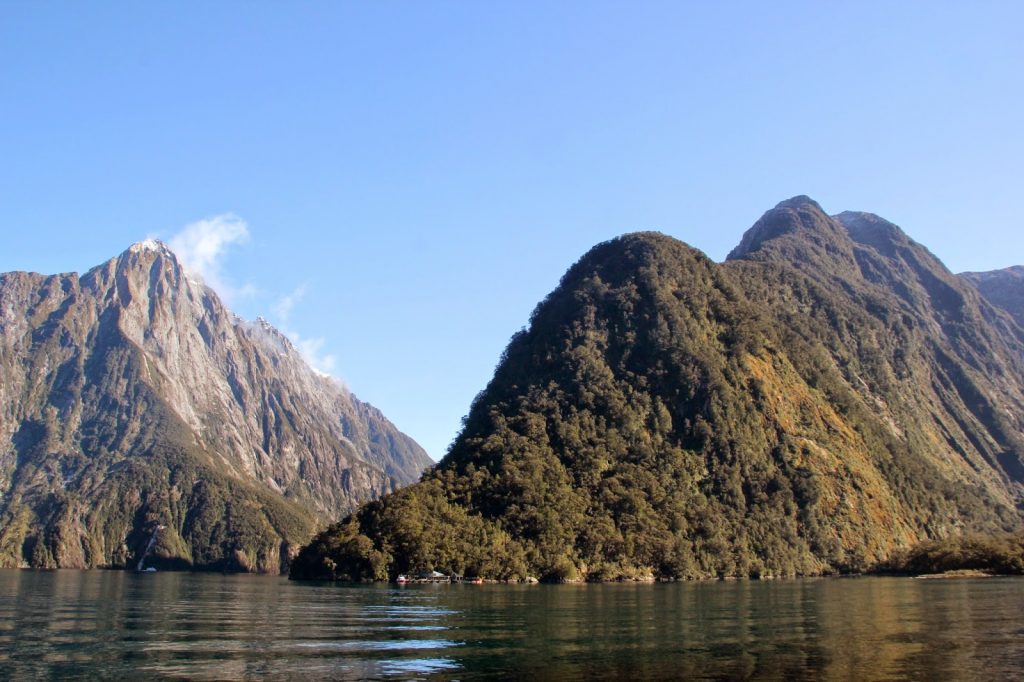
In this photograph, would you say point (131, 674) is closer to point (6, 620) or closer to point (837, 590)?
point (6, 620)

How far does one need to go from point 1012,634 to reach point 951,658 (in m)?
18.7

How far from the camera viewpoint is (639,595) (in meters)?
142

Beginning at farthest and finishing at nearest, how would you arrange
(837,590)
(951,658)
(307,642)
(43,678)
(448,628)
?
(837,590) → (448,628) → (307,642) → (951,658) → (43,678)

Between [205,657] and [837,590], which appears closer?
[205,657]

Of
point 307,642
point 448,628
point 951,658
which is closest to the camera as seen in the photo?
point 951,658

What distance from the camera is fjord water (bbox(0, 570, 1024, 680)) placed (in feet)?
192

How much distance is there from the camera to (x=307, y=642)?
7538 centimetres

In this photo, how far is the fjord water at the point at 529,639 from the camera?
5856 centimetres

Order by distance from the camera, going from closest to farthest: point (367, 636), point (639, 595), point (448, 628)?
point (367, 636) < point (448, 628) < point (639, 595)

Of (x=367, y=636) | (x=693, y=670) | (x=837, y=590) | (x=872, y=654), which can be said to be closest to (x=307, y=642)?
(x=367, y=636)

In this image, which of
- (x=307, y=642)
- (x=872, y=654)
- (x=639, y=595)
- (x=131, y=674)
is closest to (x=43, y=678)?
(x=131, y=674)

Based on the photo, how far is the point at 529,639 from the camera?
76.3 m

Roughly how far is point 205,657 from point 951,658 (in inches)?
2136

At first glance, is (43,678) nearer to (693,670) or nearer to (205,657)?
(205,657)
